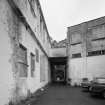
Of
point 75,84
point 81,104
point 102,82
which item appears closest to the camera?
point 81,104

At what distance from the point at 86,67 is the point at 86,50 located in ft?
6.92

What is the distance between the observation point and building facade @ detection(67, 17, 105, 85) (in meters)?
15.3

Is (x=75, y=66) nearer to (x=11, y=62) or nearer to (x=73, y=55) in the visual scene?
(x=73, y=55)

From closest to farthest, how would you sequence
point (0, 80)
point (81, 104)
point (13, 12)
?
point (0, 80) → point (13, 12) → point (81, 104)

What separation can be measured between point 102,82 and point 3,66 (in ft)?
24.8

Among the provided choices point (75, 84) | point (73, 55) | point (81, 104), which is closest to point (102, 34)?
point (73, 55)

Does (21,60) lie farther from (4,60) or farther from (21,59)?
(4,60)

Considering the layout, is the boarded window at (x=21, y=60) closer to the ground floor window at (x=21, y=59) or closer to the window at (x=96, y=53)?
the ground floor window at (x=21, y=59)

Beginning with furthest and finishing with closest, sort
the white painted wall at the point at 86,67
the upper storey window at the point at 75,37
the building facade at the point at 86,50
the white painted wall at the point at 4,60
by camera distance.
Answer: the upper storey window at the point at 75,37 < the building facade at the point at 86,50 < the white painted wall at the point at 86,67 < the white painted wall at the point at 4,60

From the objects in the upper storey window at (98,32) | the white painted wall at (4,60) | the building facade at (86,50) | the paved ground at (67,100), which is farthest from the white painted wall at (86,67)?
the white painted wall at (4,60)

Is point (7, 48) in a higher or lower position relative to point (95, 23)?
lower

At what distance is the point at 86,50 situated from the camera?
16.5 m

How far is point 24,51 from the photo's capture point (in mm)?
7176

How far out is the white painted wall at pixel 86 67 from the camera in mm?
15101
